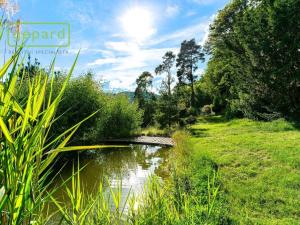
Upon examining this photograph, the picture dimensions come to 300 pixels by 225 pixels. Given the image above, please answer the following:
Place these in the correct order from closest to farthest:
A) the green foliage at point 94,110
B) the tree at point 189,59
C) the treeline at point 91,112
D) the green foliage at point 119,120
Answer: the treeline at point 91,112 < the green foliage at point 94,110 < the green foliage at point 119,120 < the tree at point 189,59

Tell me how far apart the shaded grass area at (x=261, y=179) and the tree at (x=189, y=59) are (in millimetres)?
23150

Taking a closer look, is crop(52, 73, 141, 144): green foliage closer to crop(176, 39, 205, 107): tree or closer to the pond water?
the pond water

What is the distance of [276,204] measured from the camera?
13.3 feet

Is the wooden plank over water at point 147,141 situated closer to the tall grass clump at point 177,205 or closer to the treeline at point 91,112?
the treeline at point 91,112

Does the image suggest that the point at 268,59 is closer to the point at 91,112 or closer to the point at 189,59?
the point at 91,112

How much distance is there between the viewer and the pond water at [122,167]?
7.97m

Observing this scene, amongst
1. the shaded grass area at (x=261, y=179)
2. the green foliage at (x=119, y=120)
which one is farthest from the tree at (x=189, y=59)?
the shaded grass area at (x=261, y=179)

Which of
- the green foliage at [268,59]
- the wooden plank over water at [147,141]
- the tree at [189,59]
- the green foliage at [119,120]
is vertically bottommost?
the wooden plank over water at [147,141]

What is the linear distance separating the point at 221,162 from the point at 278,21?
8.86 m

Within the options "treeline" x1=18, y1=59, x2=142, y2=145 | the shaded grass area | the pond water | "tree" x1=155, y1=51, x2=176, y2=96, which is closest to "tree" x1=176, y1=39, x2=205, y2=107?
"tree" x1=155, y1=51, x2=176, y2=96

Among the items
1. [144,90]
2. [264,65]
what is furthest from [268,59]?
[144,90]

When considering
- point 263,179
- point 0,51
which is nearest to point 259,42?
point 263,179

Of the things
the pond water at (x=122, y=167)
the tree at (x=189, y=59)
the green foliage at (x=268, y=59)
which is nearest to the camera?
the pond water at (x=122, y=167)

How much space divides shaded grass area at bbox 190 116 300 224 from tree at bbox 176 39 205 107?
23150mm
